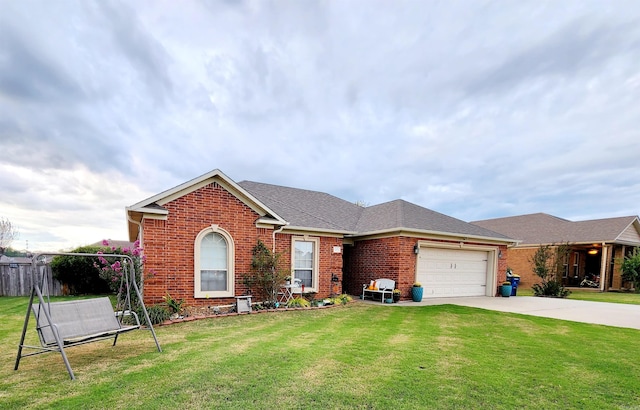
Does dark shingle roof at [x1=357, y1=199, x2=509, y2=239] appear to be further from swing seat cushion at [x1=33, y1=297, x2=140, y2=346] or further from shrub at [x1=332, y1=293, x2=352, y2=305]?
swing seat cushion at [x1=33, y1=297, x2=140, y2=346]

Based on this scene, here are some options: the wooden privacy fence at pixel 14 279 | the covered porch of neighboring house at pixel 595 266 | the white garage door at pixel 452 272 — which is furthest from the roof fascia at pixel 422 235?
the wooden privacy fence at pixel 14 279

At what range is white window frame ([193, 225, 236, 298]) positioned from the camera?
8.78 m

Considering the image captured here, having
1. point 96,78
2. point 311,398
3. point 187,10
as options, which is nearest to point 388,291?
point 311,398

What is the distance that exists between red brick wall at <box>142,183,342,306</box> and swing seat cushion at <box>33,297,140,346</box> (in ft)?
10.2

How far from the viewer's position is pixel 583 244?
19.2m

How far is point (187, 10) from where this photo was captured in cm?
858

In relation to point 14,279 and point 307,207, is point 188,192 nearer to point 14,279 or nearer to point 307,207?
point 307,207

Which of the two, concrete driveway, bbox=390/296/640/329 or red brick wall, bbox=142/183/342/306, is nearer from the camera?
red brick wall, bbox=142/183/342/306

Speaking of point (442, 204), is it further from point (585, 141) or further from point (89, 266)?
point (89, 266)

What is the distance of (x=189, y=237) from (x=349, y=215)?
868 cm

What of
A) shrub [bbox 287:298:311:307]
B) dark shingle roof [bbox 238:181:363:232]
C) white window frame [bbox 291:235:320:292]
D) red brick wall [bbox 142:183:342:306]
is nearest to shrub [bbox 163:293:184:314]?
red brick wall [bbox 142:183:342:306]

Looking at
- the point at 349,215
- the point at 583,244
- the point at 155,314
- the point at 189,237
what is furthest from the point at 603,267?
the point at 155,314

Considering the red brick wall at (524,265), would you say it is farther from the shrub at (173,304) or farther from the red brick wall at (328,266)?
the shrub at (173,304)

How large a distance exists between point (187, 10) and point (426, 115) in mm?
11463
